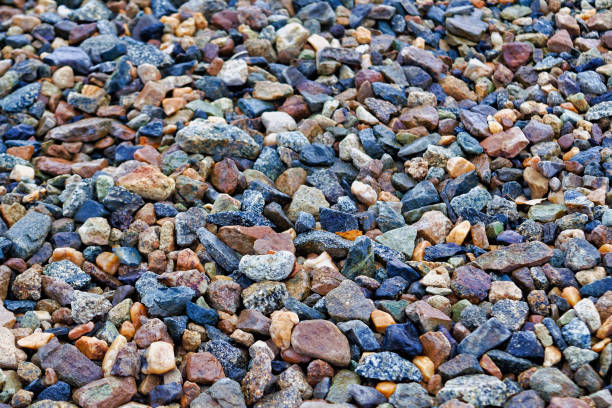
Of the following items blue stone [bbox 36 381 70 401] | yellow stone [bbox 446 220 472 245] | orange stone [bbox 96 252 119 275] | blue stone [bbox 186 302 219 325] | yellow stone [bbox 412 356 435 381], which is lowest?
blue stone [bbox 36 381 70 401]

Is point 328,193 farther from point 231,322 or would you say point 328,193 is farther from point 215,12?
point 215,12

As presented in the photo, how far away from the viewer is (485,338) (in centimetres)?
248

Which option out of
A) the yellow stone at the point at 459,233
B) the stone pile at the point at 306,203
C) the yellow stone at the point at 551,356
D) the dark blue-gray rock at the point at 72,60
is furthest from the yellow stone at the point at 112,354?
the dark blue-gray rock at the point at 72,60

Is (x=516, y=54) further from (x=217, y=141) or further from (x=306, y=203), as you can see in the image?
(x=217, y=141)

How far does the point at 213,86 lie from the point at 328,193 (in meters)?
1.26

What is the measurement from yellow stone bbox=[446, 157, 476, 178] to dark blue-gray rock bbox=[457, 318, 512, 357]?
1.09m

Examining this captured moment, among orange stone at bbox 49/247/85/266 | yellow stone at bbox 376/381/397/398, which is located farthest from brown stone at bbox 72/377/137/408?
yellow stone at bbox 376/381/397/398

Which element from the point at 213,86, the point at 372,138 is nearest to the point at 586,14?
the point at 372,138

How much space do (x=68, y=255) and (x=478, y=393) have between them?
2.06 m

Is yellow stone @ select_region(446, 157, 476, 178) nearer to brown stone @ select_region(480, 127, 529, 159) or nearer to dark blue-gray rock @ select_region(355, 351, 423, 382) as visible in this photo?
brown stone @ select_region(480, 127, 529, 159)

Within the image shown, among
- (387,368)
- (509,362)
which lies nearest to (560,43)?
(509,362)

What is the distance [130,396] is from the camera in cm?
241

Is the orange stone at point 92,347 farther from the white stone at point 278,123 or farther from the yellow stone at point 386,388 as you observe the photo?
the white stone at point 278,123

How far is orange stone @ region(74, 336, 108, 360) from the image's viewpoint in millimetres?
2535
